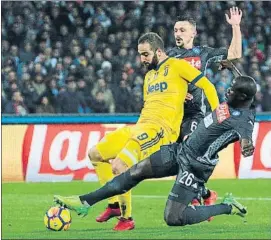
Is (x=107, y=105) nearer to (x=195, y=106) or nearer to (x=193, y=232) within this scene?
(x=195, y=106)

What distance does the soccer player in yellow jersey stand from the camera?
1013 cm

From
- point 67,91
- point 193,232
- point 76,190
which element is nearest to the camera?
point 193,232

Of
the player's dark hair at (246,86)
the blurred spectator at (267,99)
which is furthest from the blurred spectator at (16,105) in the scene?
the player's dark hair at (246,86)

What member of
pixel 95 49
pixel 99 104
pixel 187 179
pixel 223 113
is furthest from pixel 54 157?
pixel 223 113

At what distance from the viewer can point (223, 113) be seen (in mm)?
9188

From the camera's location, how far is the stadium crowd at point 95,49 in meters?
19.2

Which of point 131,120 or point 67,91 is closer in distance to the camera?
point 131,120

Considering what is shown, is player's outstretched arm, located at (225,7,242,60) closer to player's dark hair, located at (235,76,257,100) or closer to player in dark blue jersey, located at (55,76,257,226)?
player in dark blue jersey, located at (55,76,257,226)

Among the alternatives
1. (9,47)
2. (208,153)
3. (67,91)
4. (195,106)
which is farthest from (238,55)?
(9,47)

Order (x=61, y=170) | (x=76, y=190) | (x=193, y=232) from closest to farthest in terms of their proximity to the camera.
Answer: (x=193, y=232)
(x=76, y=190)
(x=61, y=170)

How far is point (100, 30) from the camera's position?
70.2 ft

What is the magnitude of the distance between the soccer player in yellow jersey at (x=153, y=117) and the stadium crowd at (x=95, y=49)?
332 inches

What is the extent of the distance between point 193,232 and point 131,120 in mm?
7468

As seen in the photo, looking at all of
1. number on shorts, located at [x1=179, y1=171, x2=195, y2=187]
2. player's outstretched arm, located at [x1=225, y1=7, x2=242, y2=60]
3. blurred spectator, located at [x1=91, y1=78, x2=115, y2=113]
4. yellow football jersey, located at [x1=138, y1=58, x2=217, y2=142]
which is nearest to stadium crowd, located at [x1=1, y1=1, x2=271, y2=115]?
blurred spectator, located at [x1=91, y1=78, x2=115, y2=113]
